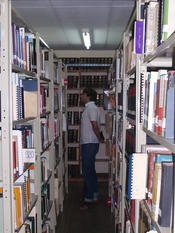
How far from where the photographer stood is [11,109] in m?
1.77

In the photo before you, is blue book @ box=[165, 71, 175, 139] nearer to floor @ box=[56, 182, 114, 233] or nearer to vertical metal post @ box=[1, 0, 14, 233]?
vertical metal post @ box=[1, 0, 14, 233]

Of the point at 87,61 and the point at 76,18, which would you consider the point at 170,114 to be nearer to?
the point at 76,18

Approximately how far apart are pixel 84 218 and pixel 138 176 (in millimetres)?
2930

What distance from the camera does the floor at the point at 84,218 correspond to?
376 centimetres

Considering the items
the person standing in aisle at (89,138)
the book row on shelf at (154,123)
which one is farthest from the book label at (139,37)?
the person standing in aisle at (89,138)

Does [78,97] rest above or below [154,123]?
above

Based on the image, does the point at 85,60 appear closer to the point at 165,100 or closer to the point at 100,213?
the point at 100,213

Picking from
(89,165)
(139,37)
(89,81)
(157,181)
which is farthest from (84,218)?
(139,37)

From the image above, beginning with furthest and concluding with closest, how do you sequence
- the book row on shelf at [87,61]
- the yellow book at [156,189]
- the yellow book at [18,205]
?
the book row on shelf at [87,61] → the yellow book at [18,205] → the yellow book at [156,189]

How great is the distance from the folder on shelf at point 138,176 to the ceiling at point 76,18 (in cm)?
278

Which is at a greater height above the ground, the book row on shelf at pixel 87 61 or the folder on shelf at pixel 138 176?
the book row on shelf at pixel 87 61

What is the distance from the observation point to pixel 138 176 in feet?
4.65

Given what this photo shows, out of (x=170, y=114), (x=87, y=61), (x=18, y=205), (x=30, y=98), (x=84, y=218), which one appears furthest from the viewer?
(x=87, y=61)

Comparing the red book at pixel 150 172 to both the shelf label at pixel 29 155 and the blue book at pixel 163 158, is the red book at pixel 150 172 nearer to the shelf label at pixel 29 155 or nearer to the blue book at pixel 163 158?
the blue book at pixel 163 158
